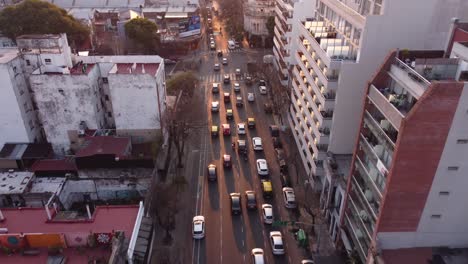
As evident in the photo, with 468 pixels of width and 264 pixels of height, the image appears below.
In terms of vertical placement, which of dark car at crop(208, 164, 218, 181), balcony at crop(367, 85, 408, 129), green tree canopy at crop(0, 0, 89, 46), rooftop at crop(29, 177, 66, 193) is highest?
balcony at crop(367, 85, 408, 129)

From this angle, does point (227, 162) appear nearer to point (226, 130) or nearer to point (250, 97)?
point (226, 130)

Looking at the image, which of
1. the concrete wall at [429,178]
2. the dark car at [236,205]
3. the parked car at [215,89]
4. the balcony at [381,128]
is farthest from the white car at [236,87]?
the concrete wall at [429,178]

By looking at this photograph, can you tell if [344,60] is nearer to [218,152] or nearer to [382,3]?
[382,3]

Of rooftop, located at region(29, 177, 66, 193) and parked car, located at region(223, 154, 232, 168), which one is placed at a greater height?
rooftop, located at region(29, 177, 66, 193)

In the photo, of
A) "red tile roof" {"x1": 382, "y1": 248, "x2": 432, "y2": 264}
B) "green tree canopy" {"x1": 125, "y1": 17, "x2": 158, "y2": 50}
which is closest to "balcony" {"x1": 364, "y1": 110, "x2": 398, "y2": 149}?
"red tile roof" {"x1": 382, "y1": 248, "x2": 432, "y2": 264}

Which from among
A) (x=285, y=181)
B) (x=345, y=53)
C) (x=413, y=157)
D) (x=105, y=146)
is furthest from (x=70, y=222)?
(x=345, y=53)

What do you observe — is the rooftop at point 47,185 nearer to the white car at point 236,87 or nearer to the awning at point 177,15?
the white car at point 236,87

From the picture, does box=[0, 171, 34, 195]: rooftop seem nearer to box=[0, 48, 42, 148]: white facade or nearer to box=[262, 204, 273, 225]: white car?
box=[0, 48, 42, 148]: white facade
